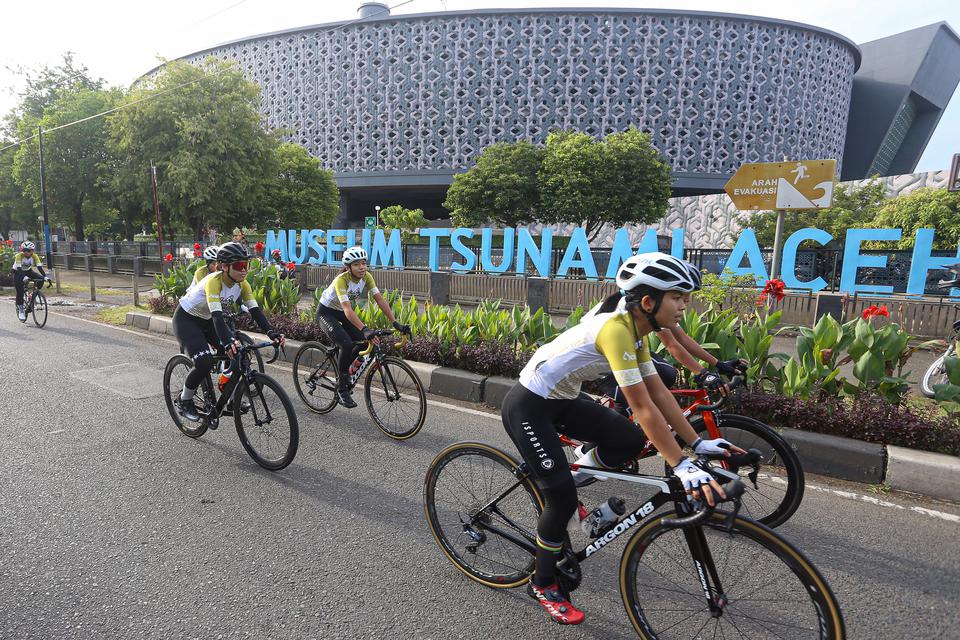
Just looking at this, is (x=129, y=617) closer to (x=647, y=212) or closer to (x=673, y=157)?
(x=647, y=212)

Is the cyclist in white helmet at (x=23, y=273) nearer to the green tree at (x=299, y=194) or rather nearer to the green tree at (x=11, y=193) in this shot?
the green tree at (x=299, y=194)

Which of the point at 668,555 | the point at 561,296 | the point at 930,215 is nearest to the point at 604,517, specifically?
the point at 668,555

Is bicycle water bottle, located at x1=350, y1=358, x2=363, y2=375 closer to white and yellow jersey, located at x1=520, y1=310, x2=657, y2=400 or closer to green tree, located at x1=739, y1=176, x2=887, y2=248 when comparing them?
white and yellow jersey, located at x1=520, y1=310, x2=657, y2=400

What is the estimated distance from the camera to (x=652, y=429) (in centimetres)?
225

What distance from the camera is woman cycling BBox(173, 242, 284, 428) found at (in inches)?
185

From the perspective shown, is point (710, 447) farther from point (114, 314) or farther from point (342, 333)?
point (114, 314)

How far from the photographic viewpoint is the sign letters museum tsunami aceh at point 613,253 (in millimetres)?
12070

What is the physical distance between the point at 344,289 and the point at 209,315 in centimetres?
130

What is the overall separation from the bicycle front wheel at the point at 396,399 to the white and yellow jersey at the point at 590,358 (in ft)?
8.79

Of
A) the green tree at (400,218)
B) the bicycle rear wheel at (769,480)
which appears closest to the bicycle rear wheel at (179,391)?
the bicycle rear wheel at (769,480)

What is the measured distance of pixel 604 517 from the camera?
2.64 metres

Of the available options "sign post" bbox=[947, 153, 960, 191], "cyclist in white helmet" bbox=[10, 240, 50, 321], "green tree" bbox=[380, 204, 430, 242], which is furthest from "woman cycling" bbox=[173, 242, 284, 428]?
"green tree" bbox=[380, 204, 430, 242]

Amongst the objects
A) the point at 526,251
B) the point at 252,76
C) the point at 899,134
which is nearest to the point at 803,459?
the point at 526,251

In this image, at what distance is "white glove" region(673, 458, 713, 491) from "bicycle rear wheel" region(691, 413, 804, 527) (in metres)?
1.62
